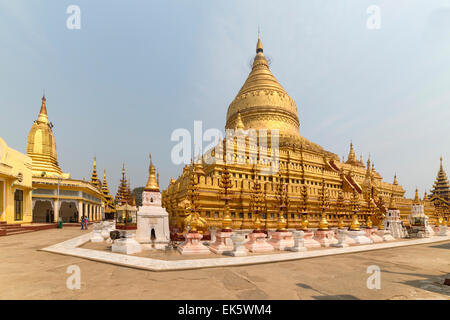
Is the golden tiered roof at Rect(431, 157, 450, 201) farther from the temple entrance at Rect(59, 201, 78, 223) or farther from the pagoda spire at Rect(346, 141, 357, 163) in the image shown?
the temple entrance at Rect(59, 201, 78, 223)

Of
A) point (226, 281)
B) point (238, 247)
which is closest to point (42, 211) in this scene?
point (238, 247)

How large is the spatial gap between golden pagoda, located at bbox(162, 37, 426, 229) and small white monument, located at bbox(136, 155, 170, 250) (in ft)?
8.55

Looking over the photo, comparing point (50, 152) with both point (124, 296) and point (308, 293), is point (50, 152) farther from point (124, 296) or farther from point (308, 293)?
point (308, 293)

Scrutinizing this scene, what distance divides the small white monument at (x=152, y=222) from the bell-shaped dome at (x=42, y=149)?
27396 millimetres

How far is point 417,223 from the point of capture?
25.5 metres

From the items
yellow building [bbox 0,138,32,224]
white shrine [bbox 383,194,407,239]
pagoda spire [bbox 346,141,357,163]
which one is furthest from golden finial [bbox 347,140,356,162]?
yellow building [bbox 0,138,32,224]

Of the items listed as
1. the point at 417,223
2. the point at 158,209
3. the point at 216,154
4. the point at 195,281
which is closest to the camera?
the point at 195,281

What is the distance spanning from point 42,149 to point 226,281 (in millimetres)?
41101

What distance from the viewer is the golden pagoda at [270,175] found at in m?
18.9

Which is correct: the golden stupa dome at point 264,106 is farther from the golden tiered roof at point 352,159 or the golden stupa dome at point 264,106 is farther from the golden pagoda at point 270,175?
the golden tiered roof at point 352,159

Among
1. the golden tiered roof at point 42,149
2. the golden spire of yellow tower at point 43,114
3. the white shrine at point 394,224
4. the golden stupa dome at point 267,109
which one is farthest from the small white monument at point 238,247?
the golden spire of yellow tower at point 43,114

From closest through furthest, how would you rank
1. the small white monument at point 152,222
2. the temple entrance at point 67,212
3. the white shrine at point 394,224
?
the small white monument at point 152,222, the white shrine at point 394,224, the temple entrance at point 67,212

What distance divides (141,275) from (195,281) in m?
1.88
